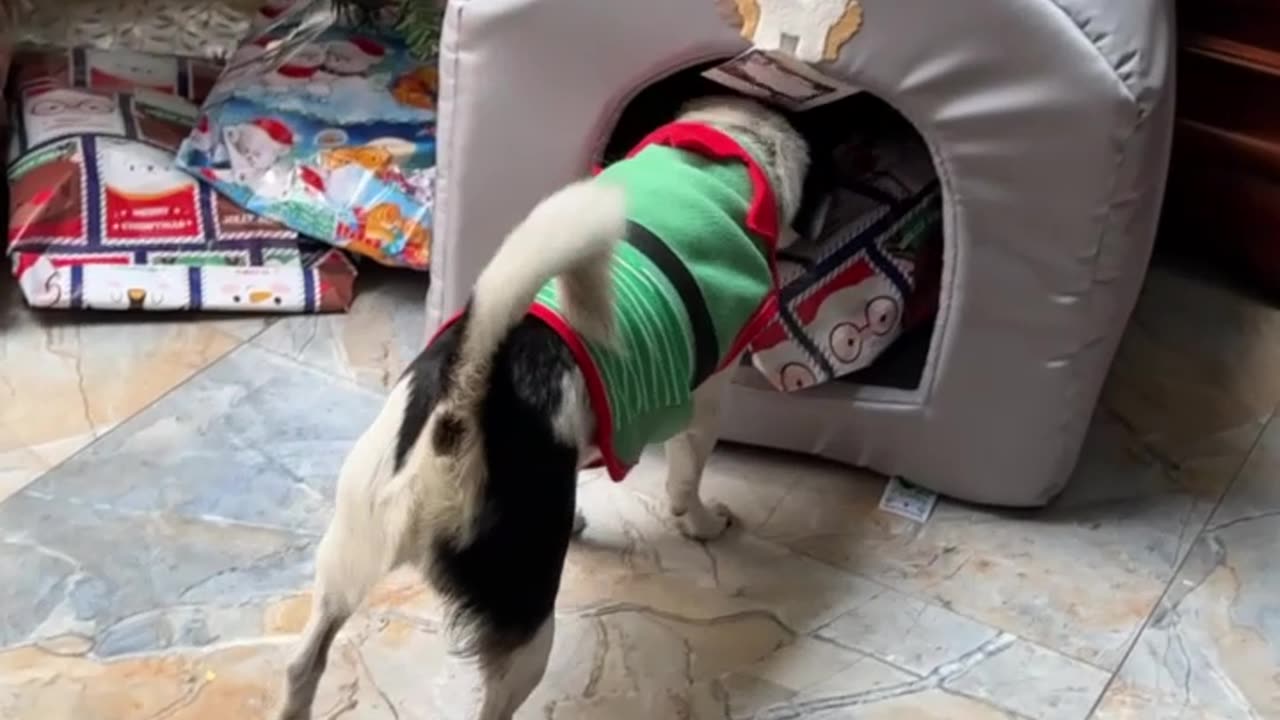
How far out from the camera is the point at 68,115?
1926 mm

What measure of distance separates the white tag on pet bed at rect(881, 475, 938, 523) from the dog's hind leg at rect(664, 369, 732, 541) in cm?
19

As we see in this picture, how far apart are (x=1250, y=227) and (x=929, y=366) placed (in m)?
0.73

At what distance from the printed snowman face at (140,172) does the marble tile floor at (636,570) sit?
0.20 metres

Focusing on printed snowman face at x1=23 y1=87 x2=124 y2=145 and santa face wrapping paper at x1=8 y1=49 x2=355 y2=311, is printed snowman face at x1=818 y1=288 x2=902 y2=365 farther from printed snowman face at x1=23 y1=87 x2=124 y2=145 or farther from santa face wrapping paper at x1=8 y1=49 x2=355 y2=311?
printed snowman face at x1=23 y1=87 x2=124 y2=145

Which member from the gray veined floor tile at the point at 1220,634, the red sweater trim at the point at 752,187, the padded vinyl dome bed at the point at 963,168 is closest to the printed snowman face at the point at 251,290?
the padded vinyl dome bed at the point at 963,168

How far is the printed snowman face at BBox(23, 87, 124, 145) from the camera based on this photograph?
1.89 metres

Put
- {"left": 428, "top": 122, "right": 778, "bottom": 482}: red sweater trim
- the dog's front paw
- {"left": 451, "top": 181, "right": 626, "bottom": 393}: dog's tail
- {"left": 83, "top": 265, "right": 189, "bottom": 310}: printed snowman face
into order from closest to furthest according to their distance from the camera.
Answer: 1. {"left": 451, "top": 181, "right": 626, "bottom": 393}: dog's tail
2. {"left": 428, "top": 122, "right": 778, "bottom": 482}: red sweater trim
3. the dog's front paw
4. {"left": 83, "top": 265, "right": 189, "bottom": 310}: printed snowman face

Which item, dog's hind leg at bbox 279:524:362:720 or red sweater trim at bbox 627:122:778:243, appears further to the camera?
red sweater trim at bbox 627:122:778:243

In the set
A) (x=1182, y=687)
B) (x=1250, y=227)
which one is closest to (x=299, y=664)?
(x=1182, y=687)

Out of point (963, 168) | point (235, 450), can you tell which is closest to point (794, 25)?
point (963, 168)

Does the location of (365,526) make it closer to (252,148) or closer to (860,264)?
(860,264)

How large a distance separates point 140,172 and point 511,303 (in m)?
1.08

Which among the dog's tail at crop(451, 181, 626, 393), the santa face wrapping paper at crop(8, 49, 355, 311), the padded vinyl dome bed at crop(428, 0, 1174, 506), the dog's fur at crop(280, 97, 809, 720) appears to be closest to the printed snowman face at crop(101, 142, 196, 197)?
the santa face wrapping paper at crop(8, 49, 355, 311)

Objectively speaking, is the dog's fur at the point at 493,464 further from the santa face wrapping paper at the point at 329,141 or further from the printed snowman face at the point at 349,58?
the printed snowman face at the point at 349,58
